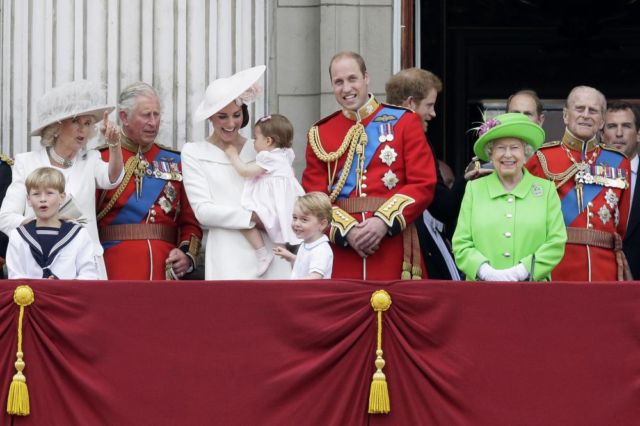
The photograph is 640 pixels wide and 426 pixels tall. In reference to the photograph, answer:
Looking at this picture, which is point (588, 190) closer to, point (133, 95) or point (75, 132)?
point (133, 95)

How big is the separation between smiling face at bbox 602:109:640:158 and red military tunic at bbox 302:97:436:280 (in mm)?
1364

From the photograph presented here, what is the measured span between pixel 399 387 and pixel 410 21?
354 centimetres

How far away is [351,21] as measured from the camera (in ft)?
39.3

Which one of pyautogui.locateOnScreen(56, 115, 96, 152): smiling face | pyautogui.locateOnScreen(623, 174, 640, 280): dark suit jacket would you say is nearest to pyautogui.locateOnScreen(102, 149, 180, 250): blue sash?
pyautogui.locateOnScreen(56, 115, 96, 152): smiling face

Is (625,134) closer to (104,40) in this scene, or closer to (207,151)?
(207,151)

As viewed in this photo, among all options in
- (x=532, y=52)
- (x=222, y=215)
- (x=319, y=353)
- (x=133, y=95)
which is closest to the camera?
(x=319, y=353)

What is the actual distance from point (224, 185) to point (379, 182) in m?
0.82

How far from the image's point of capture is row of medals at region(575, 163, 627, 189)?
10570 mm

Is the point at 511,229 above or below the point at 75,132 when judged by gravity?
below

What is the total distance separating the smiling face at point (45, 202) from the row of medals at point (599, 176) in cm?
279

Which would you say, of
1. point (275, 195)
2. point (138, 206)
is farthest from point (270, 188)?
point (138, 206)

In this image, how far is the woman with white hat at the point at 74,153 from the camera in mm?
10289

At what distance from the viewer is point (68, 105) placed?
34.3 ft

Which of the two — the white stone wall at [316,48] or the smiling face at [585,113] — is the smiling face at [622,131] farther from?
the white stone wall at [316,48]
